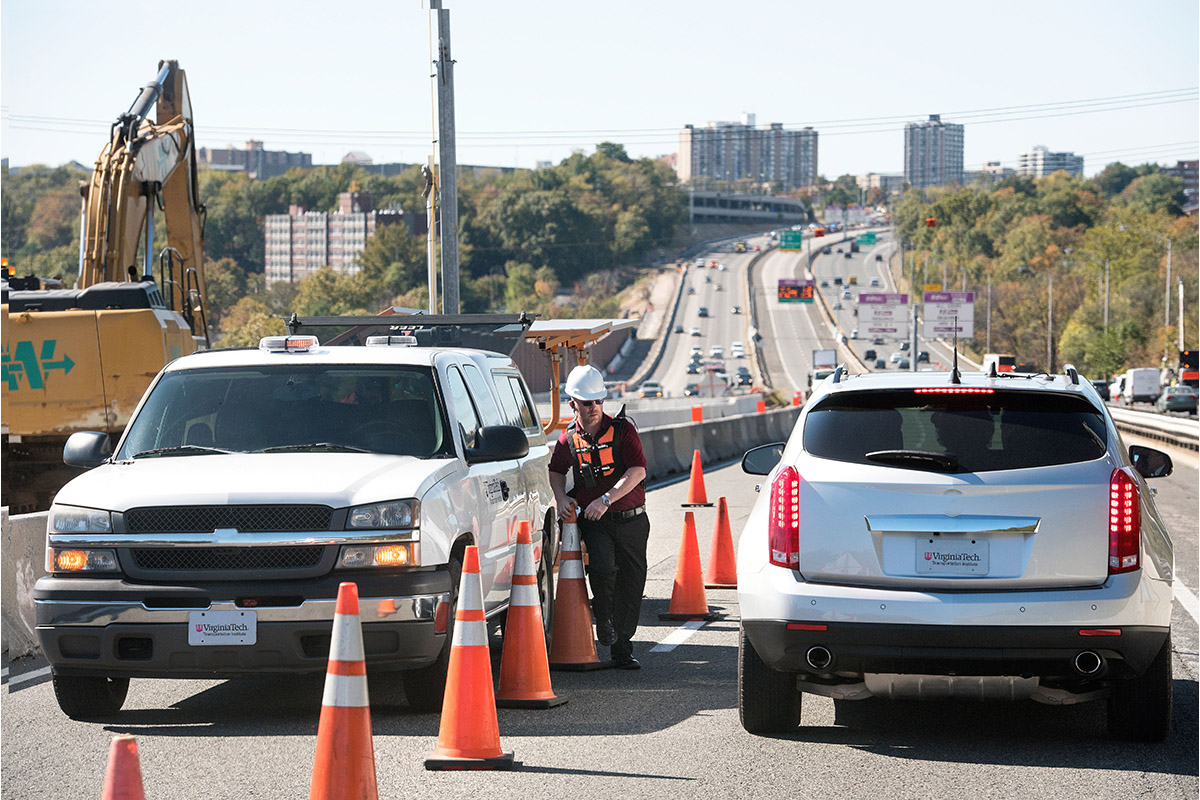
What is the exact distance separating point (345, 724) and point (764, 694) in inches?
92.7

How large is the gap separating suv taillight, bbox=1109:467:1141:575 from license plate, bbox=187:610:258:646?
3.77 m

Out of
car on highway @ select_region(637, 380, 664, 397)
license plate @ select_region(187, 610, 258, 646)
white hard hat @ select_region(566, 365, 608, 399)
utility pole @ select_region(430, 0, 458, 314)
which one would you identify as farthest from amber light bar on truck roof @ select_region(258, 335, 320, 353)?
car on highway @ select_region(637, 380, 664, 397)

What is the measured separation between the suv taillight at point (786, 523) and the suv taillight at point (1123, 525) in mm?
1315

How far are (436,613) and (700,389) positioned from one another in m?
89.2

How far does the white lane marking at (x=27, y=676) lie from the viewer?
8844 millimetres

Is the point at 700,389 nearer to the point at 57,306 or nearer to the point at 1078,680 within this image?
the point at 57,306

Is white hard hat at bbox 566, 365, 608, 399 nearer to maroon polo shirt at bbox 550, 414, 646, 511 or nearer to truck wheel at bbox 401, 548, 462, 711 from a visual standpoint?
maroon polo shirt at bbox 550, 414, 646, 511

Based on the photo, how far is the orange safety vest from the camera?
9211mm

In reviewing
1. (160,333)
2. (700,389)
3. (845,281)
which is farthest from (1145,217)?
(160,333)

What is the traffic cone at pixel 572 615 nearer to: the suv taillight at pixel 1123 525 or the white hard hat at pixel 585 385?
the white hard hat at pixel 585 385

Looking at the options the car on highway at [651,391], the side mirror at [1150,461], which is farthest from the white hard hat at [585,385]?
the car on highway at [651,391]

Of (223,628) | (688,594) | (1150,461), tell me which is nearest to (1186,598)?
(688,594)

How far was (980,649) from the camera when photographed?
6.49m

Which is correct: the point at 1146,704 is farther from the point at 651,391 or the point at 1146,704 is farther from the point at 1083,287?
the point at 1083,287
